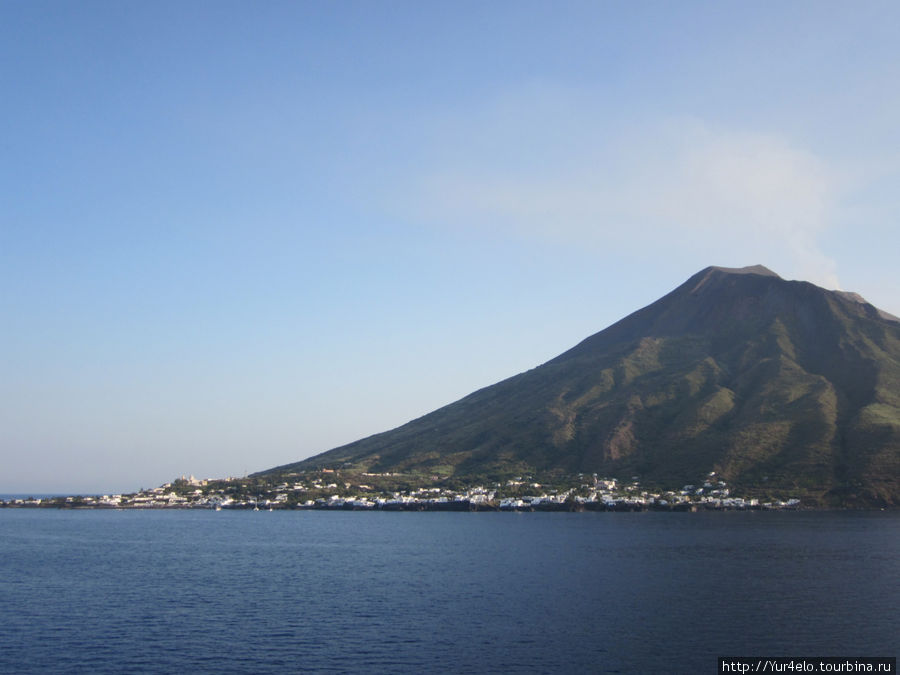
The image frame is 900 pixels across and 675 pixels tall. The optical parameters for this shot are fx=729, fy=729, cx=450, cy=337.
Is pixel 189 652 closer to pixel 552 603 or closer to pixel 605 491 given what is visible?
pixel 552 603

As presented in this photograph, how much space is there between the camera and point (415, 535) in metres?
125

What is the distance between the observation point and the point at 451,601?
65.2m

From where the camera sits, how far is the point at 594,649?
4934 centimetres

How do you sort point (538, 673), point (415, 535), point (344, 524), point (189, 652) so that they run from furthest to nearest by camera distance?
point (344, 524) < point (415, 535) < point (189, 652) < point (538, 673)

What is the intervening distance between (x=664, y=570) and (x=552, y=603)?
69.8 ft

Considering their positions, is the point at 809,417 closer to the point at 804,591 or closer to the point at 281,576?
Answer: the point at 804,591

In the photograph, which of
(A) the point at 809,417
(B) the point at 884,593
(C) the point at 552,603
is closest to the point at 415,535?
(C) the point at 552,603

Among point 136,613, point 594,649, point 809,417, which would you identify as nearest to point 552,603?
point 594,649

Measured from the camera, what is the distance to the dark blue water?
48094 millimetres

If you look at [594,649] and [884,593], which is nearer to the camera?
[594,649]

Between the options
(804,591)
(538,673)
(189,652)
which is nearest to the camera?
(538,673)

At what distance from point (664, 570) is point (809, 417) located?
444 ft

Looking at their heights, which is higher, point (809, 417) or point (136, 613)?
point (809, 417)

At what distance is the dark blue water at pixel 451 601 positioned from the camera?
48.1 meters
